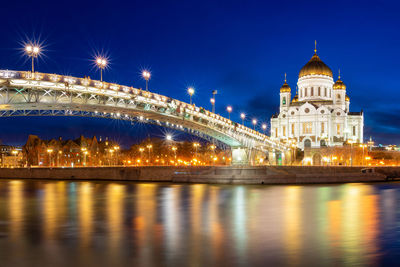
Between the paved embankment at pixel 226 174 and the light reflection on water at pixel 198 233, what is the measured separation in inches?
736

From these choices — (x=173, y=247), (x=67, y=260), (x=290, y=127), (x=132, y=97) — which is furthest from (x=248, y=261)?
(x=290, y=127)

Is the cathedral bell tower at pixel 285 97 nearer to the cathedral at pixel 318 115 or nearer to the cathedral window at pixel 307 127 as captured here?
the cathedral at pixel 318 115

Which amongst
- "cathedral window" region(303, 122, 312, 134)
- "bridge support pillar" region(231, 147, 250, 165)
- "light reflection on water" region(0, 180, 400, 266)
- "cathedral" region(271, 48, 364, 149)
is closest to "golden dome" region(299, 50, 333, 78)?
"cathedral" region(271, 48, 364, 149)

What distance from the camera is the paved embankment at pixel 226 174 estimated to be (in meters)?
44.8

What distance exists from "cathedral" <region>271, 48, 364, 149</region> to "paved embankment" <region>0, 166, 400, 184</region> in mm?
41728

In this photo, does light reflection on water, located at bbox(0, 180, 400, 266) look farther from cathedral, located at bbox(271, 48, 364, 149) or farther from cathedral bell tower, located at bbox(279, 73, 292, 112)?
cathedral bell tower, located at bbox(279, 73, 292, 112)

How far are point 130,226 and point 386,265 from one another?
987 cm

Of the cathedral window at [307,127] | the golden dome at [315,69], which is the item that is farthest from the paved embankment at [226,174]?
the golden dome at [315,69]

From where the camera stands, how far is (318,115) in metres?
94.9

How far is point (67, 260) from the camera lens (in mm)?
10844

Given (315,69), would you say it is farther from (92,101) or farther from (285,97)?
(92,101)

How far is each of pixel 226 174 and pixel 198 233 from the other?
3093cm

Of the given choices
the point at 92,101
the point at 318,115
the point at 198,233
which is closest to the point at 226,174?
the point at 92,101

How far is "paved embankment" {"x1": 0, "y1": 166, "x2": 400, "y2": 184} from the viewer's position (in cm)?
4481
